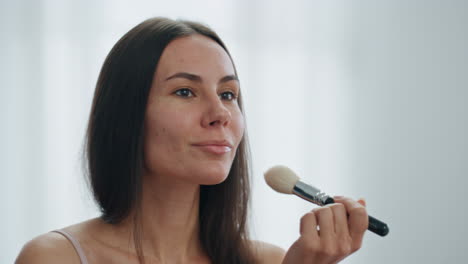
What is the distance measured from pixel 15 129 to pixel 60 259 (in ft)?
3.33

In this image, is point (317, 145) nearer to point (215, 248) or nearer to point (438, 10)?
point (438, 10)

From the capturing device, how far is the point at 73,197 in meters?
1.72

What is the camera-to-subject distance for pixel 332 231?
74cm

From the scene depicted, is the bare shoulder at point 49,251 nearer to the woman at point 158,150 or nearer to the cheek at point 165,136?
the woman at point 158,150

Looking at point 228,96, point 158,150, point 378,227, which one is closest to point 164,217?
point 158,150

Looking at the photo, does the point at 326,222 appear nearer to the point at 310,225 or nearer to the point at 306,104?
the point at 310,225

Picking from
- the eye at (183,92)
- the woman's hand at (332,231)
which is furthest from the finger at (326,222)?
the eye at (183,92)

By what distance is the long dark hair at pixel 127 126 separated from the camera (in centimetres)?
85

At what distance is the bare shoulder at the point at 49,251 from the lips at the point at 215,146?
26 centimetres

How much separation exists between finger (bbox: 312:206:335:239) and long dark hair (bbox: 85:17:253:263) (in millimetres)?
262

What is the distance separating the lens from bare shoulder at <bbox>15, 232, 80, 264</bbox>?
0.79 meters

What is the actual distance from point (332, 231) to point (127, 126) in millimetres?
365

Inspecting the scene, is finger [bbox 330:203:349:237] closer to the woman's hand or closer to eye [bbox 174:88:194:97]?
the woman's hand

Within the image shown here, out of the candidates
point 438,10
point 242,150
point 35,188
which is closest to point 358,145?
point 438,10
